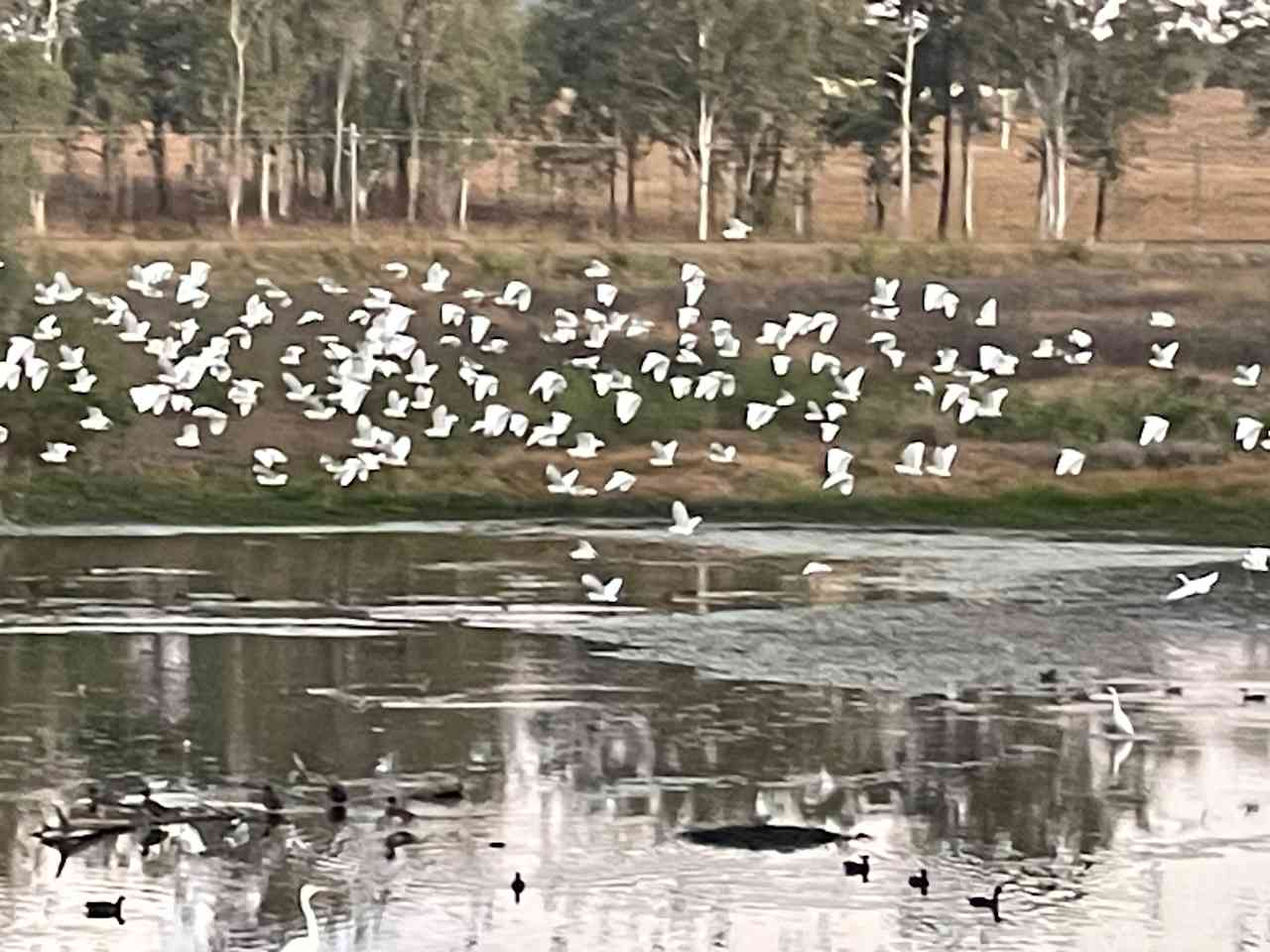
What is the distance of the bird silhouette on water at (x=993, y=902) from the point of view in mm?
14266

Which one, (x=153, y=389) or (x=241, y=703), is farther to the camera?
(x=153, y=389)

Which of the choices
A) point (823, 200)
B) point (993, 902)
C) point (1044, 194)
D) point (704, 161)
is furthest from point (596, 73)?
point (993, 902)

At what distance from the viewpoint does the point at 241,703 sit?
20.3 metres

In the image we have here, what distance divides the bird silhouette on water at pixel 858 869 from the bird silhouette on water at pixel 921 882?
0.21 meters

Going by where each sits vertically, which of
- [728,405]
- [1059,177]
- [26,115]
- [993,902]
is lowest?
[728,405]

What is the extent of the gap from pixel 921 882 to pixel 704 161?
129ft

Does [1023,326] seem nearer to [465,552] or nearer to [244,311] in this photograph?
[244,311]

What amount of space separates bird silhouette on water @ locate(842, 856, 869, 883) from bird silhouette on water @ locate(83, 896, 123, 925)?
3.46 m

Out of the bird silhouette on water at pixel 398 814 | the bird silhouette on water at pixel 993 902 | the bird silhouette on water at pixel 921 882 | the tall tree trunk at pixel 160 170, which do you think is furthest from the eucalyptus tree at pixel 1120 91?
the bird silhouette on water at pixel 993 902

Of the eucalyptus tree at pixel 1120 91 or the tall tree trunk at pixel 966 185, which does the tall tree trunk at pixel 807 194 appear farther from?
the eucalyptus tree at pixel 1120 91

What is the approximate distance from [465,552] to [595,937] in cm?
1600

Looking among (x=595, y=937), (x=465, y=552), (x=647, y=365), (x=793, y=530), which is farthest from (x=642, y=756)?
(x=647, y=365)

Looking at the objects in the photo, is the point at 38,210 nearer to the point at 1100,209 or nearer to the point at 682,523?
the point at 1100,209

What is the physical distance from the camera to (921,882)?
14.9 m
